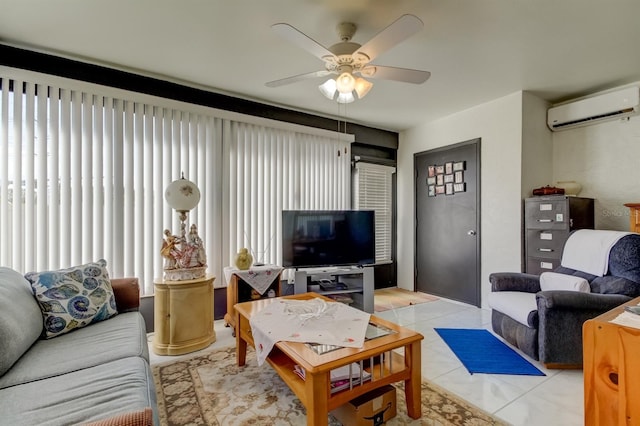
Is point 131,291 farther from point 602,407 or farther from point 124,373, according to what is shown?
point 602,407

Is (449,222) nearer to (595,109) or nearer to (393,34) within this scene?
(595,109)

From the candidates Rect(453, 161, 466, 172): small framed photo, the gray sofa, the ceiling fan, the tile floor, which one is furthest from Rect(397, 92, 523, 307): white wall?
the gray sofa

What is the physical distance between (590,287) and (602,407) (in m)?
1.42

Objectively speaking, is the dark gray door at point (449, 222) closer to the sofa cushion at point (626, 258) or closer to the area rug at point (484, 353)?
the area rug at point (484, 353)

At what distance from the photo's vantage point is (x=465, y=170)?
3910 millimetres

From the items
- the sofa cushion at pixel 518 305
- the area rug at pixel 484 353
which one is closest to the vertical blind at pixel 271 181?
the area rug at pixel 484 353

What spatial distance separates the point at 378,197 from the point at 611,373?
→ 11.6 ft

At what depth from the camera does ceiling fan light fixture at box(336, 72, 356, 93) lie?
6.82 ft

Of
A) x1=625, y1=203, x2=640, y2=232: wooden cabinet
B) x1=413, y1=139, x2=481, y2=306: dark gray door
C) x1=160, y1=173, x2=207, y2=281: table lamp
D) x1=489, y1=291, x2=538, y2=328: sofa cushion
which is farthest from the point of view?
x1=413, y1=139, x2=481, y2=306: dark gray door

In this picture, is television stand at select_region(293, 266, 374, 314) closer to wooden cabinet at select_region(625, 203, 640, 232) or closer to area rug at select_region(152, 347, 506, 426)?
area rug at select_region(152, 347, 506, 426)

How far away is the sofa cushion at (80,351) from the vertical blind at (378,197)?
3198 millimetres

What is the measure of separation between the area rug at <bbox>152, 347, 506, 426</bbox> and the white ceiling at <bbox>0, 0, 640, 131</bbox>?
96.5 inches

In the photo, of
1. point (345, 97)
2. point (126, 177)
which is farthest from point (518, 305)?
point (126, 177)

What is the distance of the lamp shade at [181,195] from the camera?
269cm
